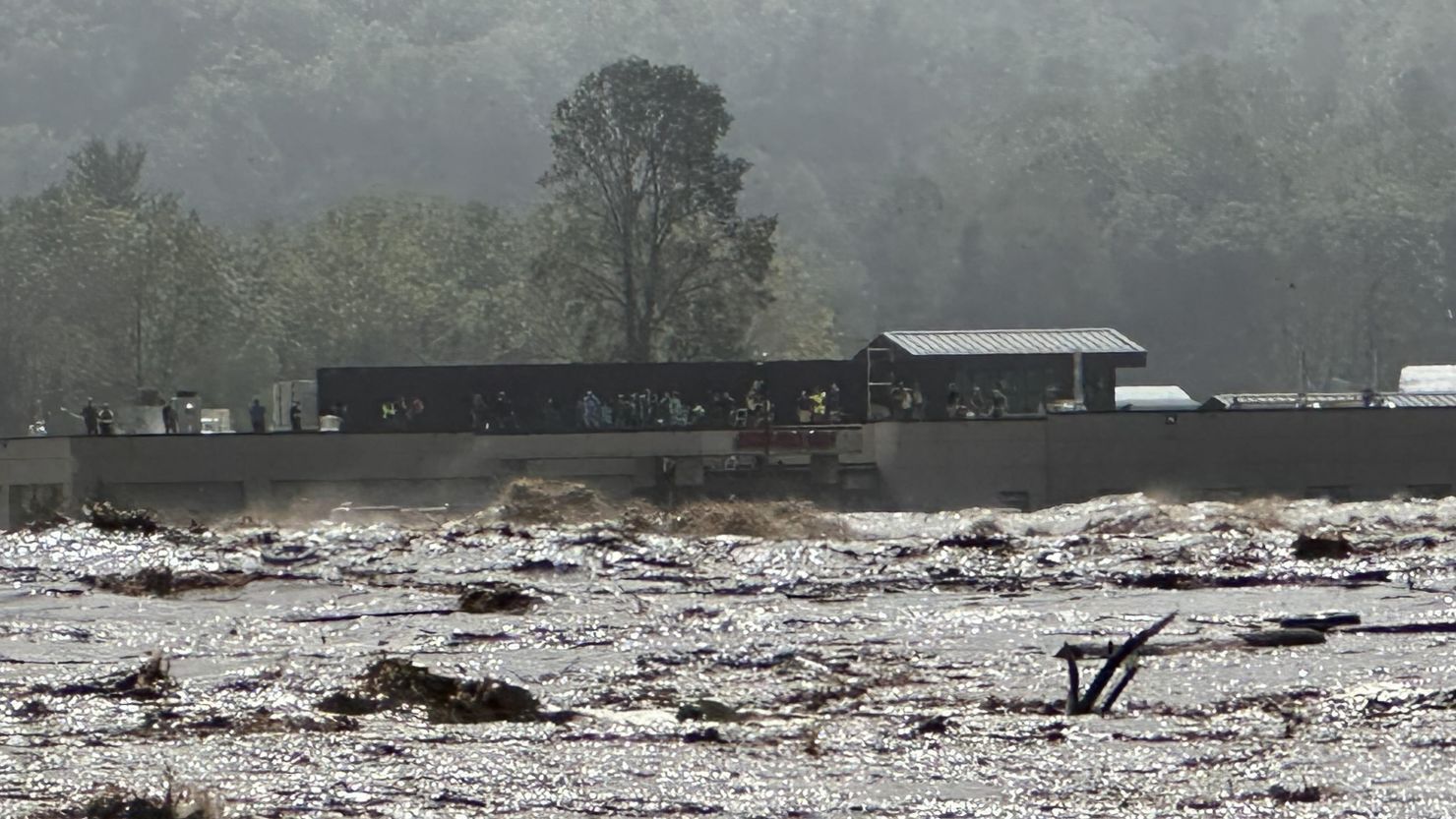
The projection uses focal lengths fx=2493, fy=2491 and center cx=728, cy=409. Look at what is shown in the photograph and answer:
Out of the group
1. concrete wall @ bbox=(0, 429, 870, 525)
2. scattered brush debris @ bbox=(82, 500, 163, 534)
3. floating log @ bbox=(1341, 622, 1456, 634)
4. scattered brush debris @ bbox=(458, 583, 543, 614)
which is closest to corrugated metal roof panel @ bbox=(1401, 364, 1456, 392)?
concrete wall @ bbox=(0, 429, 870, 525)

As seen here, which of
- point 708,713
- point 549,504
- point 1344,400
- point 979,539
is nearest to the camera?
point 708,713

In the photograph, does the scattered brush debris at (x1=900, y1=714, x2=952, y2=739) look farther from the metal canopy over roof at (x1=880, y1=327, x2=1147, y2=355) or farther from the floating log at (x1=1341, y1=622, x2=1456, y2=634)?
the metal canopy over roof at (x1=880, y1=327, x2=1147, y2=355)

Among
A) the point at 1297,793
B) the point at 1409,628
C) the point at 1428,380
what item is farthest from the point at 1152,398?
the point at 1297,793

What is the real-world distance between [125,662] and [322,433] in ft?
120

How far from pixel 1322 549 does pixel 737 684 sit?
15332mm

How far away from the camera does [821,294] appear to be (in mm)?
160375

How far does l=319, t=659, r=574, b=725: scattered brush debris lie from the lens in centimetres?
1753

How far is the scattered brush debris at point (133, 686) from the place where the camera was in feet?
61.5

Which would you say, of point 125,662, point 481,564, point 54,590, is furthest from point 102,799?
point 481,564

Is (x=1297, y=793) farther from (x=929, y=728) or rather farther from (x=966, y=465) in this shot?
(x=966, y=465)

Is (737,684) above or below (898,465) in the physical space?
below

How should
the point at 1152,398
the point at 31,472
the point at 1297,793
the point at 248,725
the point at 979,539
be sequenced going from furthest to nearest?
the point at 1152,398 → the point at 31,472 → the point at 979,539 → the point at 248,725 → the point at 1297,793

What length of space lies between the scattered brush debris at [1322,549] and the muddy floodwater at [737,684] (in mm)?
98

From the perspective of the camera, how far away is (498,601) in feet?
88.2
